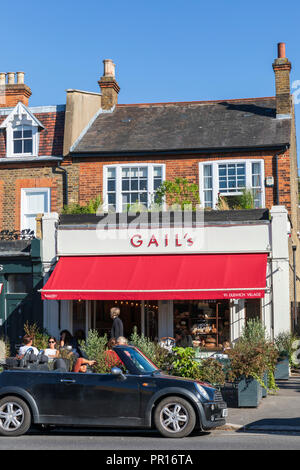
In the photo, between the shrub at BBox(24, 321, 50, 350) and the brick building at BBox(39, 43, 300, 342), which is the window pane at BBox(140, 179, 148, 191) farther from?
the shrub at BBox(24, 321, 50, 350)

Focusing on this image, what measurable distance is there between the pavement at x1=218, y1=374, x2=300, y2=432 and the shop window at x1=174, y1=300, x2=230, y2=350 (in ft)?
13.7

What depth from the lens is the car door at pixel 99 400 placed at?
1118 cm

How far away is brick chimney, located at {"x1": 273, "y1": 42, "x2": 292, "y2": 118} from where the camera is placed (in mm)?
24922

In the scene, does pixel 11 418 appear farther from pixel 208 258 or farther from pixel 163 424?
pixel 208 258

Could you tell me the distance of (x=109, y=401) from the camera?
11.2 metres


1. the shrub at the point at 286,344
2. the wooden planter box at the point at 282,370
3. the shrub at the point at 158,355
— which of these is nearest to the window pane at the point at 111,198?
the shrub at the point at 286,344

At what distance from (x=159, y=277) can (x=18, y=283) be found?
4978 mm

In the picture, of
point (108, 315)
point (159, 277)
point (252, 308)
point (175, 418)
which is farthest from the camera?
point (108, 315)

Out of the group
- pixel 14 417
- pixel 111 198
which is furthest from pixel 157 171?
pixel 14 417

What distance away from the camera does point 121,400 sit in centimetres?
1120

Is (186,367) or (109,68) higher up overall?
(109,68)

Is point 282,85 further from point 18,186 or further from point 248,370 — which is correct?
point 248,370

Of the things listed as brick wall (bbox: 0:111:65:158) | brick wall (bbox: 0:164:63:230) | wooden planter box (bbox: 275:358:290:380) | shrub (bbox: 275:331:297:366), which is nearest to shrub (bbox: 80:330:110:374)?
wooden planter box (bbox: 275:358:290:380)

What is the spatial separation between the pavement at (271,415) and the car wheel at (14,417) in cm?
331
